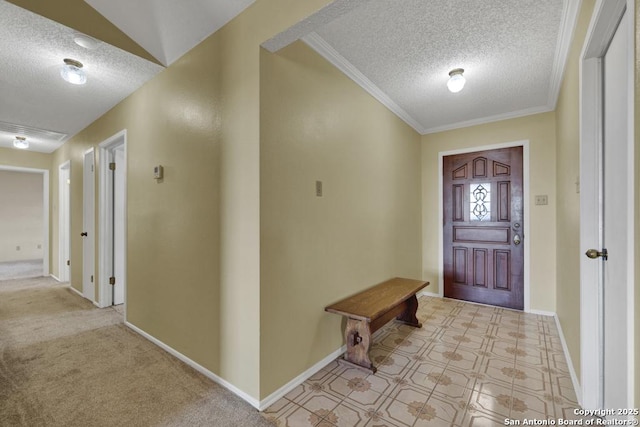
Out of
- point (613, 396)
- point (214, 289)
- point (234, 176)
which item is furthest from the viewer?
point (214, 289)

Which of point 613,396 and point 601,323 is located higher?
point 601,323

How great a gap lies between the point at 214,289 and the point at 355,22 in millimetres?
2140

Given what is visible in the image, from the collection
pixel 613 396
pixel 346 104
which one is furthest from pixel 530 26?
pixel 613 396

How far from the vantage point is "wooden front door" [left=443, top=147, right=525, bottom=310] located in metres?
3.48

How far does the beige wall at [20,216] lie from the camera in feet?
23.1

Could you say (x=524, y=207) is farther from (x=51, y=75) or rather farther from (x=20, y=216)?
(x=20, y=216)

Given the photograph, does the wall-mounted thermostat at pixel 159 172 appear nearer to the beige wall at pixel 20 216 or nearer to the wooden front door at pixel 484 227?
the wooden front door at pixel 484 227

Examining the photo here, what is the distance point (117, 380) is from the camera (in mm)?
1971

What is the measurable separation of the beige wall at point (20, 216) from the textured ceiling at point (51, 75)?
4972 millimetres

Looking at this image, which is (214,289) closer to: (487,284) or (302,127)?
(302,127)

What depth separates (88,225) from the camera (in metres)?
3.71

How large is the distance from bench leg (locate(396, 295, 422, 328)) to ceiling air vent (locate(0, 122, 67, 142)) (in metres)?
5.43

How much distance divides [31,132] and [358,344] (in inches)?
212

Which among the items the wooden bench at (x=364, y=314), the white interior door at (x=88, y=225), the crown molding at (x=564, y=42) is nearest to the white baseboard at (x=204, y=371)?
the wooden bench at (x=364, y=314)
